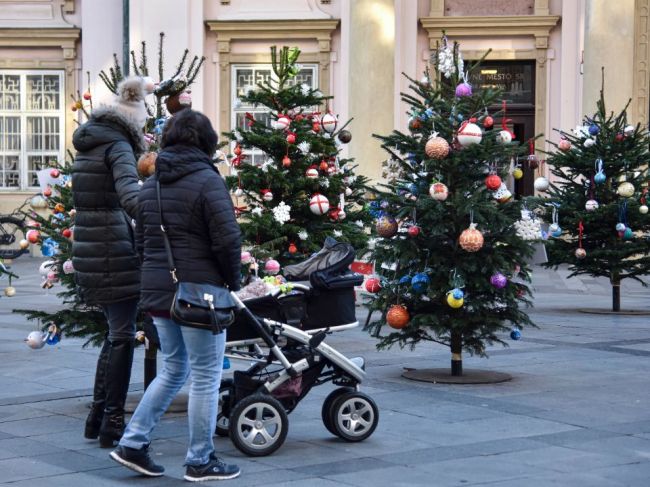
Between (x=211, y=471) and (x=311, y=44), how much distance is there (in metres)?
20.7

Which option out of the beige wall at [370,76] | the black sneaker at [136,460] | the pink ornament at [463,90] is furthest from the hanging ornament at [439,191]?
the beige wall at [370,76]

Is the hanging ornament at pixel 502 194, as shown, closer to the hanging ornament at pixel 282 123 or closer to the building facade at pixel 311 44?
the hanging ornament at pixel 282 123

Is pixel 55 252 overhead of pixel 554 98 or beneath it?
beneath

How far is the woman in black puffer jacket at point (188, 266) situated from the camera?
6.59 m

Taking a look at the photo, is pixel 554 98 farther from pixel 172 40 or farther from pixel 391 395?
pixel 391 395

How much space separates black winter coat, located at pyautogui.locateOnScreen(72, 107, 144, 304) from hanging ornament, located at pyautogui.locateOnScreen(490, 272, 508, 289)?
3.27m

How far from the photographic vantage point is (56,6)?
1091 inches

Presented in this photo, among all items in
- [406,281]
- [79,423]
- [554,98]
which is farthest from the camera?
[554,98]

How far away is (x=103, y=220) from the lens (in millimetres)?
7637

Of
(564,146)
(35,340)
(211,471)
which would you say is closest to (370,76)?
(564,146)

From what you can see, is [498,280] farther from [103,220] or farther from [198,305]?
[198,305]

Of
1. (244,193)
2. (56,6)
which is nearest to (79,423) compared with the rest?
(244,193)

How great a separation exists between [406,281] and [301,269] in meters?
2.29

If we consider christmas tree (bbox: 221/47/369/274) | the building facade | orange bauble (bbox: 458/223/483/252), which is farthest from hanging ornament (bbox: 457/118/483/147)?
the building facade
